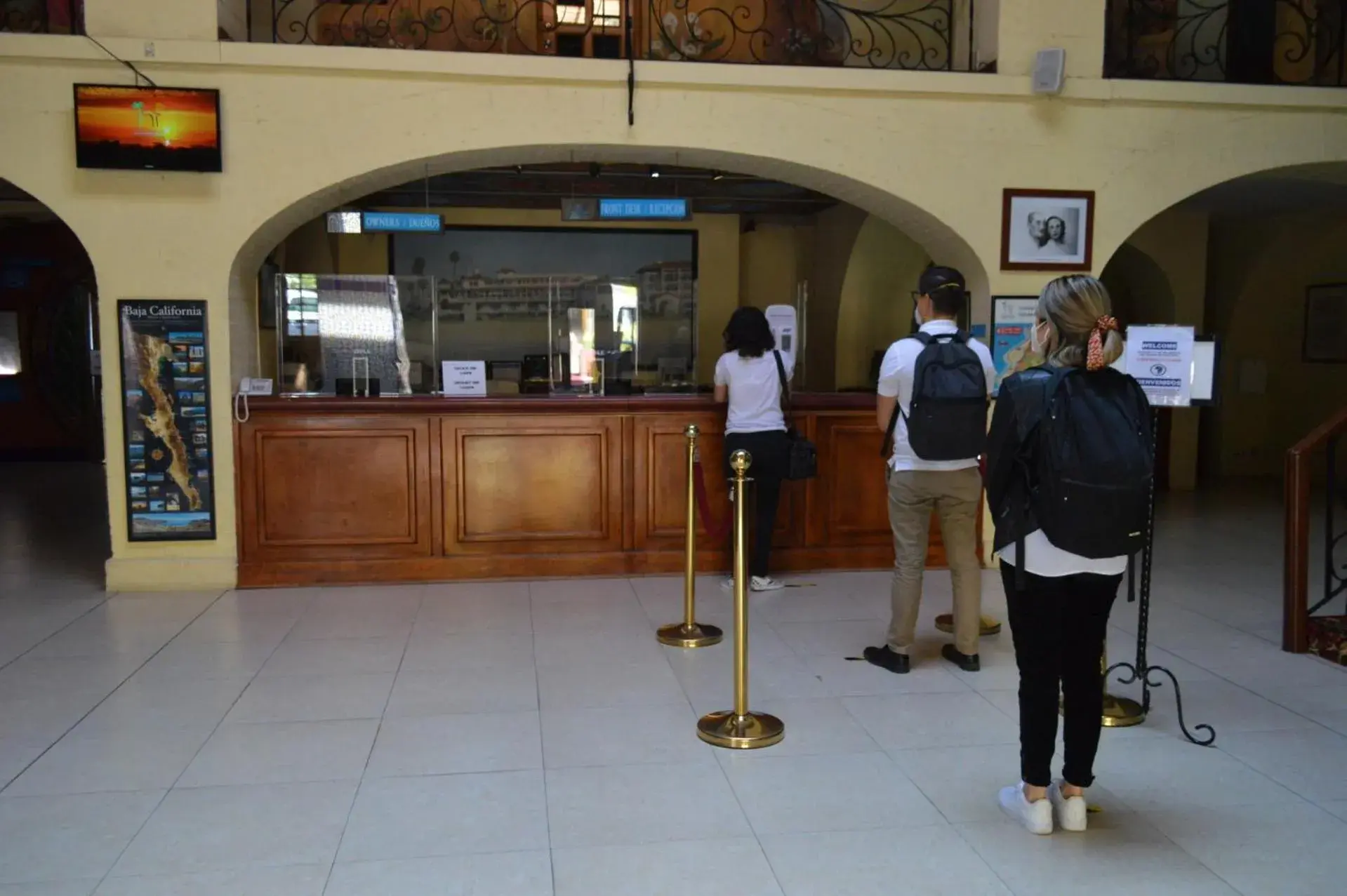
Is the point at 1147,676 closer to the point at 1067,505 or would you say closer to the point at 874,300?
the point at 1067,505

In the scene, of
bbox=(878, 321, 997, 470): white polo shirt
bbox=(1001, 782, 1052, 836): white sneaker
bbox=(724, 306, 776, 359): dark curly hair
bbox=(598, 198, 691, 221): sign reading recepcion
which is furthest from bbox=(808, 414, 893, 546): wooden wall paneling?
bbox=(1001, 782, 1052, 836): white sneaker

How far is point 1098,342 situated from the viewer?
249 cm

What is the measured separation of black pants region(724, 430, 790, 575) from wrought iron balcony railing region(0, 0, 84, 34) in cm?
444

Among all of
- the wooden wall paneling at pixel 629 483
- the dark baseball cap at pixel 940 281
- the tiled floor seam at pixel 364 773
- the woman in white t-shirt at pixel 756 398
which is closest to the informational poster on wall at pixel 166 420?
the tiled floor seam at pixel 364 773

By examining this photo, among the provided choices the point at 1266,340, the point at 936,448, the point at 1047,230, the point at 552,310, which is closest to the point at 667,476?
the point at 936,448

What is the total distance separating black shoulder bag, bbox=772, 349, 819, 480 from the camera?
5363 millimetres

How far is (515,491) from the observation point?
5836 mm

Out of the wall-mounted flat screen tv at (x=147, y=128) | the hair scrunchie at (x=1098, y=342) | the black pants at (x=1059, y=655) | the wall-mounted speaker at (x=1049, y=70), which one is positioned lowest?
the black pants at (x=1059, y=655)

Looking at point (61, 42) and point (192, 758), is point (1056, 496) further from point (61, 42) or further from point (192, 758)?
point (61, 42)

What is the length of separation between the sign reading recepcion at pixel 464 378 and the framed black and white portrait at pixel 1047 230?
128 inches

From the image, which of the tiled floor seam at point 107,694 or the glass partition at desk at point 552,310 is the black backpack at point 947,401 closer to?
the tiled floor seam at point 107,694

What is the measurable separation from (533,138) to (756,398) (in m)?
1.95

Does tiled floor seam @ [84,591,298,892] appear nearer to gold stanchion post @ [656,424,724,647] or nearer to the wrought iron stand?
gold stanchion post @ [656,424,724,647]

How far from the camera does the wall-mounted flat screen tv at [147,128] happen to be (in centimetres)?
520
